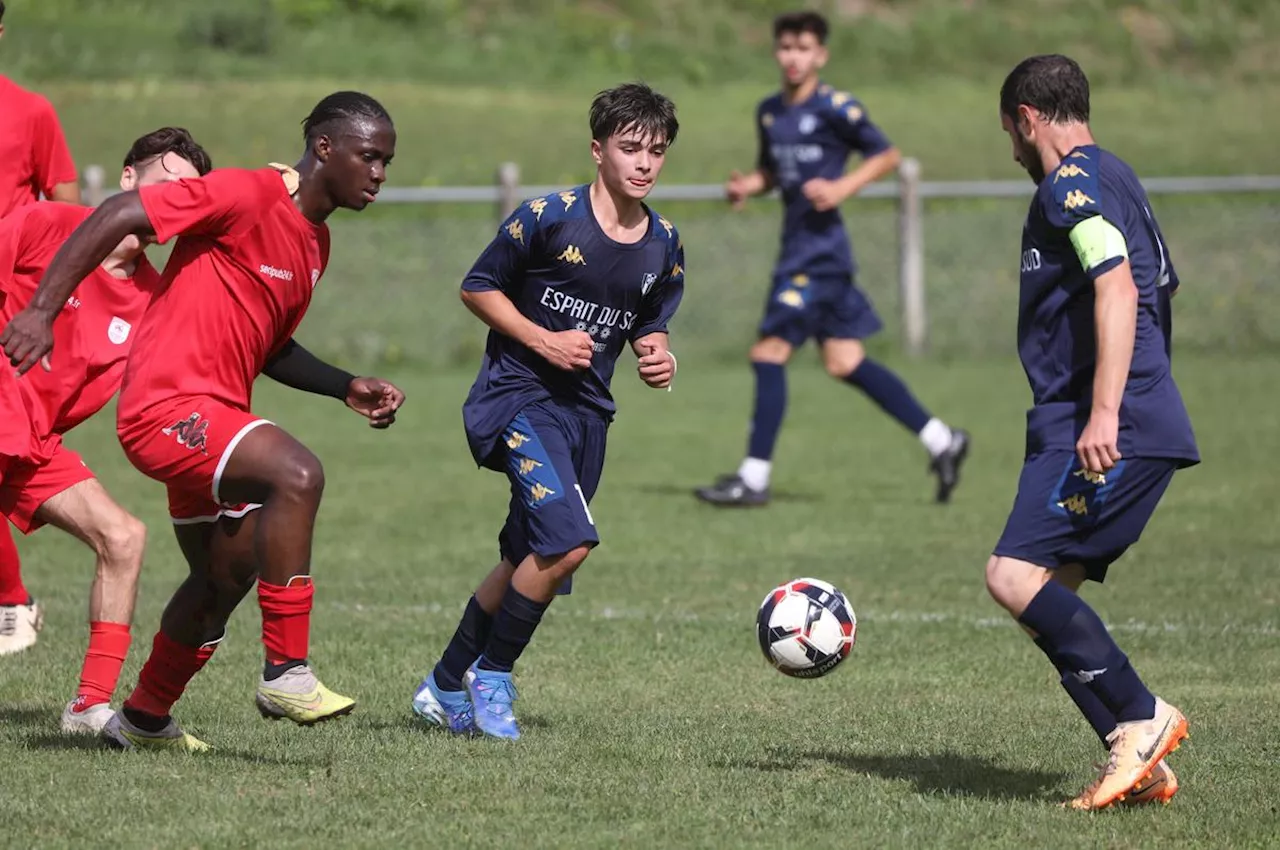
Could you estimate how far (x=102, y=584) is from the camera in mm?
6074

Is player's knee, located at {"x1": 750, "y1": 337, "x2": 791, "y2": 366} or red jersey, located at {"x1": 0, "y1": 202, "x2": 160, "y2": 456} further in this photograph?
player's knee, located at {"x1": 750, "y1": 337, "x2": 791, "y2": 366}

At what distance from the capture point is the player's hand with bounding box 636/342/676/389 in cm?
591

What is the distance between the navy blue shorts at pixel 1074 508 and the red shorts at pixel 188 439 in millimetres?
2028

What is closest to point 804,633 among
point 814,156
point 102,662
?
point 102,662

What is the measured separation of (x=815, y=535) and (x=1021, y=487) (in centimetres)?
503

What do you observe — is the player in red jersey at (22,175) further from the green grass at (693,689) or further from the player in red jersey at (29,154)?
the green grass at (693,689)

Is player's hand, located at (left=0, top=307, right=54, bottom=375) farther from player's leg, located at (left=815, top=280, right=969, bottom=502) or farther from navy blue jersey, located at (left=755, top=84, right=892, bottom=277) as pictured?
navy blue jersey, located at (left=755, top=84, right=892, bottom=277)

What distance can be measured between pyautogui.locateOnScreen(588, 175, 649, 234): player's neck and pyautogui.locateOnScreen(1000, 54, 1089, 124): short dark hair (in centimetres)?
133

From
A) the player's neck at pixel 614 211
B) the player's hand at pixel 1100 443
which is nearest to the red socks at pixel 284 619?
the player's neck at pixel 614 211

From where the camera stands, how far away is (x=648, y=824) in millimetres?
4816

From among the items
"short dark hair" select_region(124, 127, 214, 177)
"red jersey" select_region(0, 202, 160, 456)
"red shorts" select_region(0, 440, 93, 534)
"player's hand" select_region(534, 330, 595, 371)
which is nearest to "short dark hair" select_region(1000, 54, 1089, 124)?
"player's hand" select_region(534, 330, 595, 371)

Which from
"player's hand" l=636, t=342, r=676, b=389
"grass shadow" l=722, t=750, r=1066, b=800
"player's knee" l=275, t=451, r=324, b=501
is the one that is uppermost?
"player's hand" l=636, t=342, r=676, b=389

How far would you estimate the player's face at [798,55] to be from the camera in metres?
11.4

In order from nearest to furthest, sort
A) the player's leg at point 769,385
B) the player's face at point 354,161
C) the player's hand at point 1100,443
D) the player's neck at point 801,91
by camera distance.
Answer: the player's hand at point 1100,443 < the player's face at point 354,161 < the player's leg at point 769,385 < the player's neck at point 801,91
